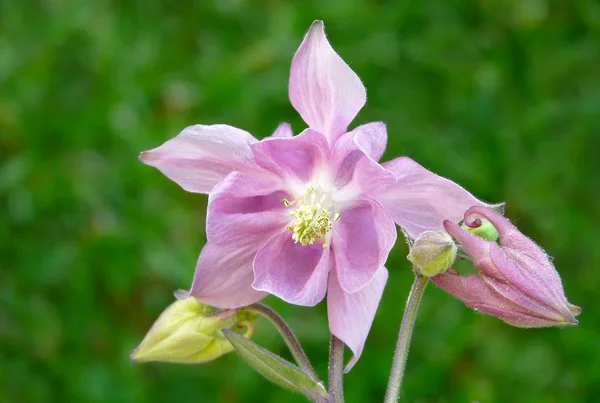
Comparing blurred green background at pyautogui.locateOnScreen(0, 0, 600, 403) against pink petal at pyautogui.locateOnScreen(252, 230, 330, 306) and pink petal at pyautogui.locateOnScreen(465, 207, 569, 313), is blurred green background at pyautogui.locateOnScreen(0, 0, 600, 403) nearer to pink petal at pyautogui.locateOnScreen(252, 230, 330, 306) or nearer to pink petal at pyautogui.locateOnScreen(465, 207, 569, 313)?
pink petal at pyautogui.locateOnScreen(252, 230, 330, 306)

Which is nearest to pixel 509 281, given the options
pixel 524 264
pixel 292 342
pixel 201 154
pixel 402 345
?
pixel 524 264

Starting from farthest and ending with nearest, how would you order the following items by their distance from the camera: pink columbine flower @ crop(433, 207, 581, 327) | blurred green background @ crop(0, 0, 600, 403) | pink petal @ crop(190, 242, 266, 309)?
blurred green background @ crop(0, 0, 600, 403) → pink petal @ crop(190, 242, 266, 309) → pink columbine flower @ crop(433, 207, 581, 327)

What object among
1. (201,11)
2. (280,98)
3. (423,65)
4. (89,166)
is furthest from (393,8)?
(89,166)

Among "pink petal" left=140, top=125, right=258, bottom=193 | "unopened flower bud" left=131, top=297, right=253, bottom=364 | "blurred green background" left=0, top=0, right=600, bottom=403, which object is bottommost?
"blurred green background" left=0, top=0, right=600, bottom=403

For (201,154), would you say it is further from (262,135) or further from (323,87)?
(262,135)

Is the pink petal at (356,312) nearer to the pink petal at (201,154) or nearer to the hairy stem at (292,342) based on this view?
the hairy stem at (292,342)

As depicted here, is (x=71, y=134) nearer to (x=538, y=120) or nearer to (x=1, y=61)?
(x=1, y=61)

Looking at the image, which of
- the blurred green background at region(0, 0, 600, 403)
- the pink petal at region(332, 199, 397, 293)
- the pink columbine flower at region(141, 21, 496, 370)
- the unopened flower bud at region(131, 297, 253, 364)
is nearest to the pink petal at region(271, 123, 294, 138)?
the pink columbine flower at region(141, 21, 496, 370)
